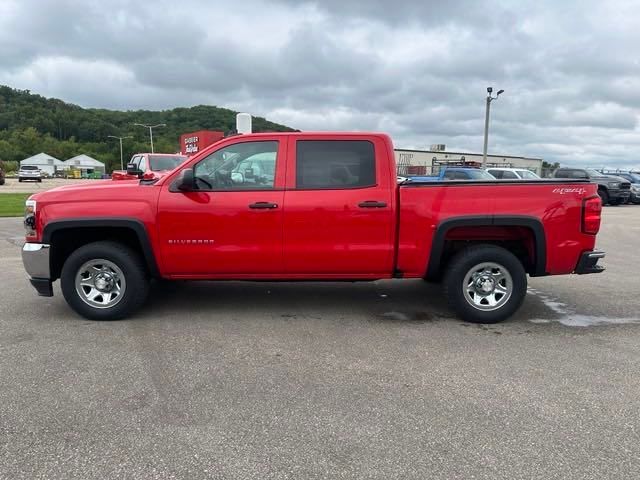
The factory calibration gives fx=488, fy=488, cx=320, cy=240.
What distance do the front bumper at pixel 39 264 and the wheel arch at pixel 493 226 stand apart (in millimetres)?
3933

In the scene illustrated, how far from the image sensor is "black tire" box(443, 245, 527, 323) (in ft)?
16.6

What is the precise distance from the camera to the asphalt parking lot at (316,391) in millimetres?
2727

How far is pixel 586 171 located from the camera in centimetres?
2383

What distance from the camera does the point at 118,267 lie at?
5051mm

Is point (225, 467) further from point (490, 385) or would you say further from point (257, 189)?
point (257, 189)

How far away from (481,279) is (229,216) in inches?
107

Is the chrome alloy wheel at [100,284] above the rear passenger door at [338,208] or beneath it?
beneath

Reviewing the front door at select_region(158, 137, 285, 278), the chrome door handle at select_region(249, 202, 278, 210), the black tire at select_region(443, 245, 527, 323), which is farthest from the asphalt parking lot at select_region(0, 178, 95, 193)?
the black tire at select_region(443, 245, 527, 323)

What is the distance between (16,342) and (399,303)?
4025 mm

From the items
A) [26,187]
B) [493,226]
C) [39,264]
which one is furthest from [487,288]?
[26,187]

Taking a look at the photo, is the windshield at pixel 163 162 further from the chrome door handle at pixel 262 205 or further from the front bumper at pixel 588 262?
the front bumper at pixel 588 262

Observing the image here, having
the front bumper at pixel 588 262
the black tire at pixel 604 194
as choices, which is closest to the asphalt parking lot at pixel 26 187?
the front bumper at pixel 588 262

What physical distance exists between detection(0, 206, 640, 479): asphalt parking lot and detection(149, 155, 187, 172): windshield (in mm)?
8729

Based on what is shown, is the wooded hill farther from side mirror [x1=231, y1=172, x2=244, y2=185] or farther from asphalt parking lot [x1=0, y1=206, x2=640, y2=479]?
asphalt parking lot [x1=0, y1=206, x2=640, y2=479]
